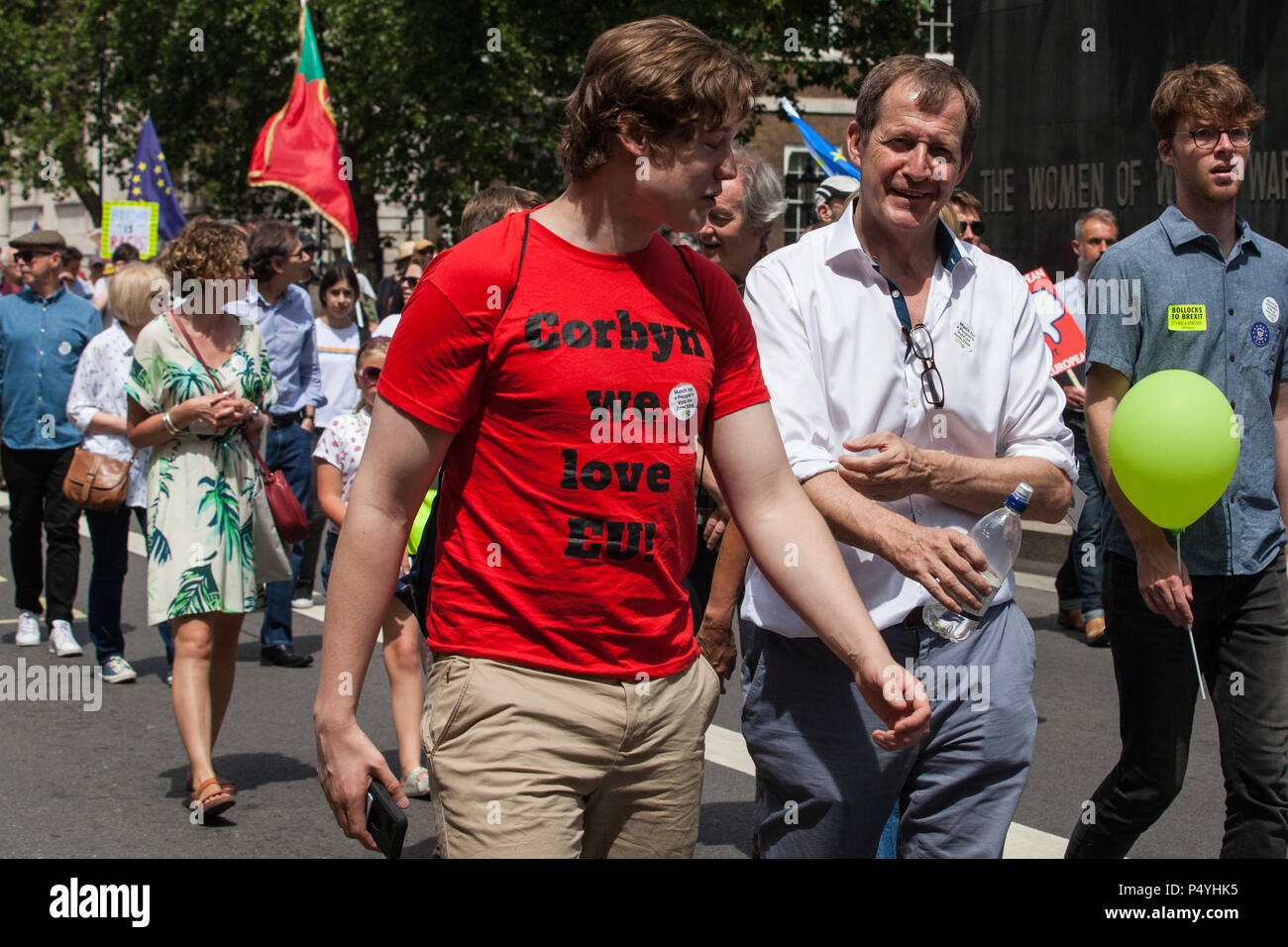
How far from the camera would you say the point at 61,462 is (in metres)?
9.30

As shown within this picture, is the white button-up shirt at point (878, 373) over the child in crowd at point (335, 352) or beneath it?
over

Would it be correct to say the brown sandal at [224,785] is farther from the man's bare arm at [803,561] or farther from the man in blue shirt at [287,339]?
the man's bare arm at [803,561]

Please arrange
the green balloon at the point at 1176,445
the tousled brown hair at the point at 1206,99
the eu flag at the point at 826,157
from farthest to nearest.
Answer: the eu flag at the point at 826,157
the tousled brown hair at the point at 1206,99
the green balloon at the point at 1176,445

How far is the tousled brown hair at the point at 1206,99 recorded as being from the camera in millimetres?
4051

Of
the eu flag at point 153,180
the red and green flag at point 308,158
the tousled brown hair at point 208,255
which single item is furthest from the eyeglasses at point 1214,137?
the eu flag at point 153,180

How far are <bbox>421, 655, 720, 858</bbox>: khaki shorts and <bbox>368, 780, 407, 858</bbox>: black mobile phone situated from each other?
0.13 metres

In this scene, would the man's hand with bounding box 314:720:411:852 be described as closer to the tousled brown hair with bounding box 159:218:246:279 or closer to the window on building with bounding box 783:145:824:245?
the tousled brown hair with bounding box 159:218:246:279

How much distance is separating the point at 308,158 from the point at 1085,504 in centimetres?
790

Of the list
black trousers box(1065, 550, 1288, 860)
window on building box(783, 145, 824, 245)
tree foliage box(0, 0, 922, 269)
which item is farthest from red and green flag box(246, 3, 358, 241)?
window on building box(783, 145, 824, 245)

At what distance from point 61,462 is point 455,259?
7.35 metres

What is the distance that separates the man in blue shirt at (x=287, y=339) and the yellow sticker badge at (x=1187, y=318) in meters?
5.80

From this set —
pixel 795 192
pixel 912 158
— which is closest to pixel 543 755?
pixel 912 158

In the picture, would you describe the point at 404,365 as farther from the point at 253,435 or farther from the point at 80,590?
the point at 80,590
